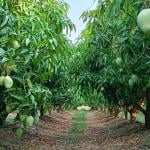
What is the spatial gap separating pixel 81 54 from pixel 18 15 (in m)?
9.42

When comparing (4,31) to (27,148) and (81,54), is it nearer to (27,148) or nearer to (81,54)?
(27,148)

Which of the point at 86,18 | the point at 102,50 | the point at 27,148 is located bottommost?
the point at 27,148

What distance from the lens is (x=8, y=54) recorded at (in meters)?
4.30

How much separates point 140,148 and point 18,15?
4.56 meters

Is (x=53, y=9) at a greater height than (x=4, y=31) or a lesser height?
greater

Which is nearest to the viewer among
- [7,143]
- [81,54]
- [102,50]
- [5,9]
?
[5,9]

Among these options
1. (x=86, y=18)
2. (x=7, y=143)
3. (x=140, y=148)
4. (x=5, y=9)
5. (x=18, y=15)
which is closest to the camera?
(x=86, y=18)

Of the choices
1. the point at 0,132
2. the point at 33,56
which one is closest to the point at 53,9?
the point at 33,56

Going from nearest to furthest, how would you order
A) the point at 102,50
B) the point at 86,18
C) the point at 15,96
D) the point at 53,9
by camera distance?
the point at 86,18 < the point at 15,96 < the point at 53,9 < the point at 102,50

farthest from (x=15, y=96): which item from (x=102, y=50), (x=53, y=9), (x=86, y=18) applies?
(x=102, y=50)

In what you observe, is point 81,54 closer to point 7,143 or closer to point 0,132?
point 0,132

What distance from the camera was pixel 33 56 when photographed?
16.5 ft

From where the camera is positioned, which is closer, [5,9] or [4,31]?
[4,31]

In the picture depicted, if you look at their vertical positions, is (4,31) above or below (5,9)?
below
